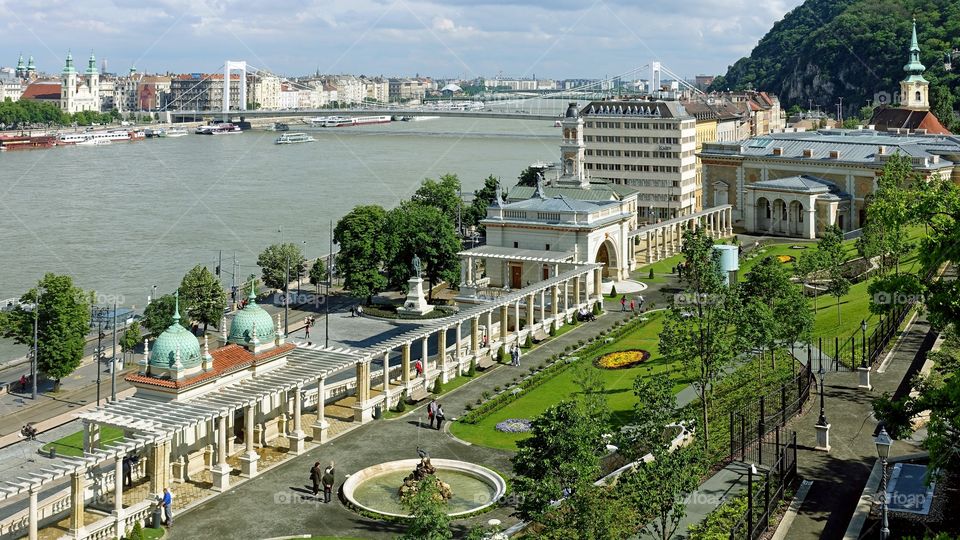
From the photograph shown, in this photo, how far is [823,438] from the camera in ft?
86.5

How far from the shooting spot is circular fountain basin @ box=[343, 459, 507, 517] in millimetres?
27109

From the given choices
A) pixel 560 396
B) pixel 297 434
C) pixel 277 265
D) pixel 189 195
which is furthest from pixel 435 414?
pixel 189 195

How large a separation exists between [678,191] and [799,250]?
63.4 feet

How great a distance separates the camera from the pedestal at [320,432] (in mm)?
32000

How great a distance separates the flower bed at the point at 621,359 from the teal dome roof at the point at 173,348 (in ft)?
53.8

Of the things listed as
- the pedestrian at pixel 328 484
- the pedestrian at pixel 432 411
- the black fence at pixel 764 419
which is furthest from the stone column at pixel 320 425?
the black fence at pixel 764 419

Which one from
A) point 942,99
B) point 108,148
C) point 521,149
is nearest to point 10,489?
point 942,99

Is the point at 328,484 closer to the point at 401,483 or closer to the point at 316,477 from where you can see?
the point at 316,477

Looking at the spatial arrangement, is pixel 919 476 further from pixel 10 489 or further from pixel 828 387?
pixel 10 489

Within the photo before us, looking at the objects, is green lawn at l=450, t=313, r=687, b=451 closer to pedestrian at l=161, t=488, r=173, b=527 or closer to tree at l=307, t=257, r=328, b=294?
pedestrian at l=161, t=488, r=173, b=527

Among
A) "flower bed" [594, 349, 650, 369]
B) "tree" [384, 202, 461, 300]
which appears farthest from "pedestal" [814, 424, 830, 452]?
"tree" [384, 202, 461, 300]

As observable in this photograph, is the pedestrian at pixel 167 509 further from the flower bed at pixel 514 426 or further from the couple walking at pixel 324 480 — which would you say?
the flower bed at pixel 514 426

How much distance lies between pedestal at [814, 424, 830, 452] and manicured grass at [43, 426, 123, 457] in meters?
17.9

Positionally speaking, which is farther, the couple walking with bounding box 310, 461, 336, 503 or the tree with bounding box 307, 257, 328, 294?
the tree with bounding box 307, 257, 328, 294
